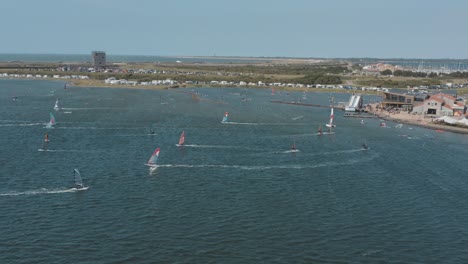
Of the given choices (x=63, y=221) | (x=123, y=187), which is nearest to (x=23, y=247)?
(x=63, y=221)

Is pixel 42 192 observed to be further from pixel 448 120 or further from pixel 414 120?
pixel 414 120

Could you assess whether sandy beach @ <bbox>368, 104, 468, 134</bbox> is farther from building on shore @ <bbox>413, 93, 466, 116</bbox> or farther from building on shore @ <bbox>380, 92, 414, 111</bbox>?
building on shore @ <bbox>380, 92, 414, 111</bbox>

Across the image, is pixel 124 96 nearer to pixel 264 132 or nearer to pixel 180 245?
pixel 264 132

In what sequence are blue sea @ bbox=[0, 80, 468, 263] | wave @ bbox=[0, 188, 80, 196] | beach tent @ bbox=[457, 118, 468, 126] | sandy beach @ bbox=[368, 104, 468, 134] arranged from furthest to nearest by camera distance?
beach tent @ bbox=[457, 118, 468, 126], sandy beach @ bbox=[368, 104, 468, 134], wave @ bbox=[0, 188, 80, 196], blue sea @ bbox=[0, 80, 468, 263]

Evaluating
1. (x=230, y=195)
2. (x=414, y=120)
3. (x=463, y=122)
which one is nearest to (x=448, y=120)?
(x=463, y=122)

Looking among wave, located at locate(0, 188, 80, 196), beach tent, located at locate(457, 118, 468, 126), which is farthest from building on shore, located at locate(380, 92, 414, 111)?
wave, located at locate(0, 188, 80, 196)

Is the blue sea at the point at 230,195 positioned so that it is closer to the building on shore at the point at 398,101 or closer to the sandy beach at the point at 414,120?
the sandy beach at the point at 414,120
